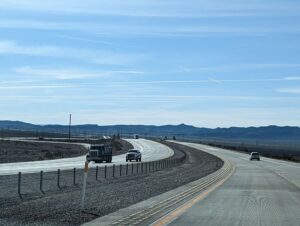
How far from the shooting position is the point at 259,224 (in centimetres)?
1480

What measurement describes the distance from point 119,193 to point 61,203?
5.47 meters

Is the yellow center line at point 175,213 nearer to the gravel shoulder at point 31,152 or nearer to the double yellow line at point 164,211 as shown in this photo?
the double yellow line at point 164,211

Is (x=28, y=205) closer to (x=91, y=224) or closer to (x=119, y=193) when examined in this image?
(x=91, y=224)

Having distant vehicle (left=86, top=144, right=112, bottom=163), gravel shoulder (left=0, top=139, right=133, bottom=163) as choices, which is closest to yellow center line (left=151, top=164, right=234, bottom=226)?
gravel shoulder (left=0, top=139, right=133, bottom=163)

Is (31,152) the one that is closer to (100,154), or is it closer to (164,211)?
(100,154)

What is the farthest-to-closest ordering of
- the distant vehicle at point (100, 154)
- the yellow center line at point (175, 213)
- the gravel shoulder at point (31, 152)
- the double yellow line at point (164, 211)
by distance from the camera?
1. the gravel shoulder at point (31, 152)
2. the distant vehicle at point (100, 154)
3. the double yellow line at point (164, 211)
4. the yellow center line at point (175, 213)

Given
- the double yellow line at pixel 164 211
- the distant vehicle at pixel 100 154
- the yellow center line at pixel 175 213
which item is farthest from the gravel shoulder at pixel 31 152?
the yellow center line at pixel 175 213

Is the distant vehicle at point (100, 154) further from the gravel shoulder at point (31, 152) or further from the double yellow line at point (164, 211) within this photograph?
the double yellow line at point (164, 211)

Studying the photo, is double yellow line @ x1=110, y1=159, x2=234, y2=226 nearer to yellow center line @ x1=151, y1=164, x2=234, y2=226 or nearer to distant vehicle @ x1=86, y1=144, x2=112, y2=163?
yellow center line @ x1=151, y1=164, x2=234, y2=226

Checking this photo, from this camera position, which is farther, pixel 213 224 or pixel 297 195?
pixel 297 195

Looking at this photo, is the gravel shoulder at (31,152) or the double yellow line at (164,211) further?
the gravel shoulder at (31,152)

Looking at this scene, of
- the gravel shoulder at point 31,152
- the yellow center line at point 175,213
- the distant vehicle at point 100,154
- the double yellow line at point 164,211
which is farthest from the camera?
the gravel shoulder at point 31,152

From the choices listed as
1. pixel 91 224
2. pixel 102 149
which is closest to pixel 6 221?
pixel 91 224

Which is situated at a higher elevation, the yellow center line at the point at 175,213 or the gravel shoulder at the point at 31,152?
the gravel shoulder at the point at 31,152
